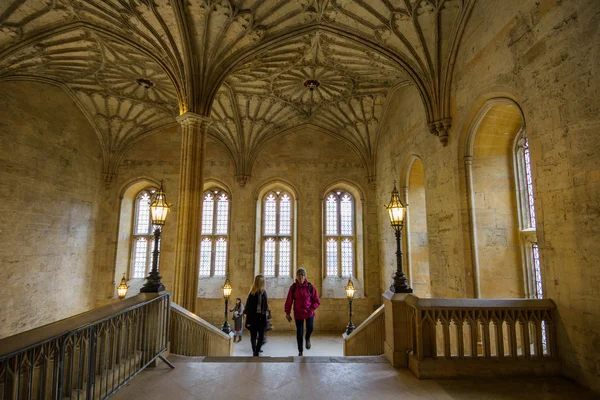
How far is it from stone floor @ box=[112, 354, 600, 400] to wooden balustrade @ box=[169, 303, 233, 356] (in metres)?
0.86

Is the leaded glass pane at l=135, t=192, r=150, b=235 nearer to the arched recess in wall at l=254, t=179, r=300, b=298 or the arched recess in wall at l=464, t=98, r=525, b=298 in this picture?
the arched recess in wall at l=254, t=179, r=300, b=298

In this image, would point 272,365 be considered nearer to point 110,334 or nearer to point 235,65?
point 110,334

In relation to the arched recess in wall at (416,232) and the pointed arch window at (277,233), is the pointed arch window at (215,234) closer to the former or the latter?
the pointed arch window at (277,233)

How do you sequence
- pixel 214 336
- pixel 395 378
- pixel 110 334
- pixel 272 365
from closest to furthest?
pixel 110 334 < pixel 395 378 < pixel 272 365 < pixel 214 336

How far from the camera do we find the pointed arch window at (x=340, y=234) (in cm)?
1305

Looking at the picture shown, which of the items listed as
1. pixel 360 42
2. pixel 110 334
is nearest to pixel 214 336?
pixel 110 334

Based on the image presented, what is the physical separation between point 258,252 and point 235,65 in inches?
302

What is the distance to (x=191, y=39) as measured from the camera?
24.3 feet

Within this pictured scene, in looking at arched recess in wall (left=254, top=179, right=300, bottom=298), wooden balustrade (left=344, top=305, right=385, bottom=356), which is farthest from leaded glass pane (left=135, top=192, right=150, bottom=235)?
wooden balustrade (left=344, top=305, right=385, bottom=356)

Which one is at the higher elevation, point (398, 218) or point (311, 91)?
point (311, 91)

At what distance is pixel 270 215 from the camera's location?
44.2ft

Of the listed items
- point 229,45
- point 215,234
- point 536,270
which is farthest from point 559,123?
point 215,234

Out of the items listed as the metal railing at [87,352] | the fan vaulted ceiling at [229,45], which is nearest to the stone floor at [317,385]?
the metal railing at [87,352]

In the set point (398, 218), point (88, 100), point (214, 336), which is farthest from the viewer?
point (88, 100)
